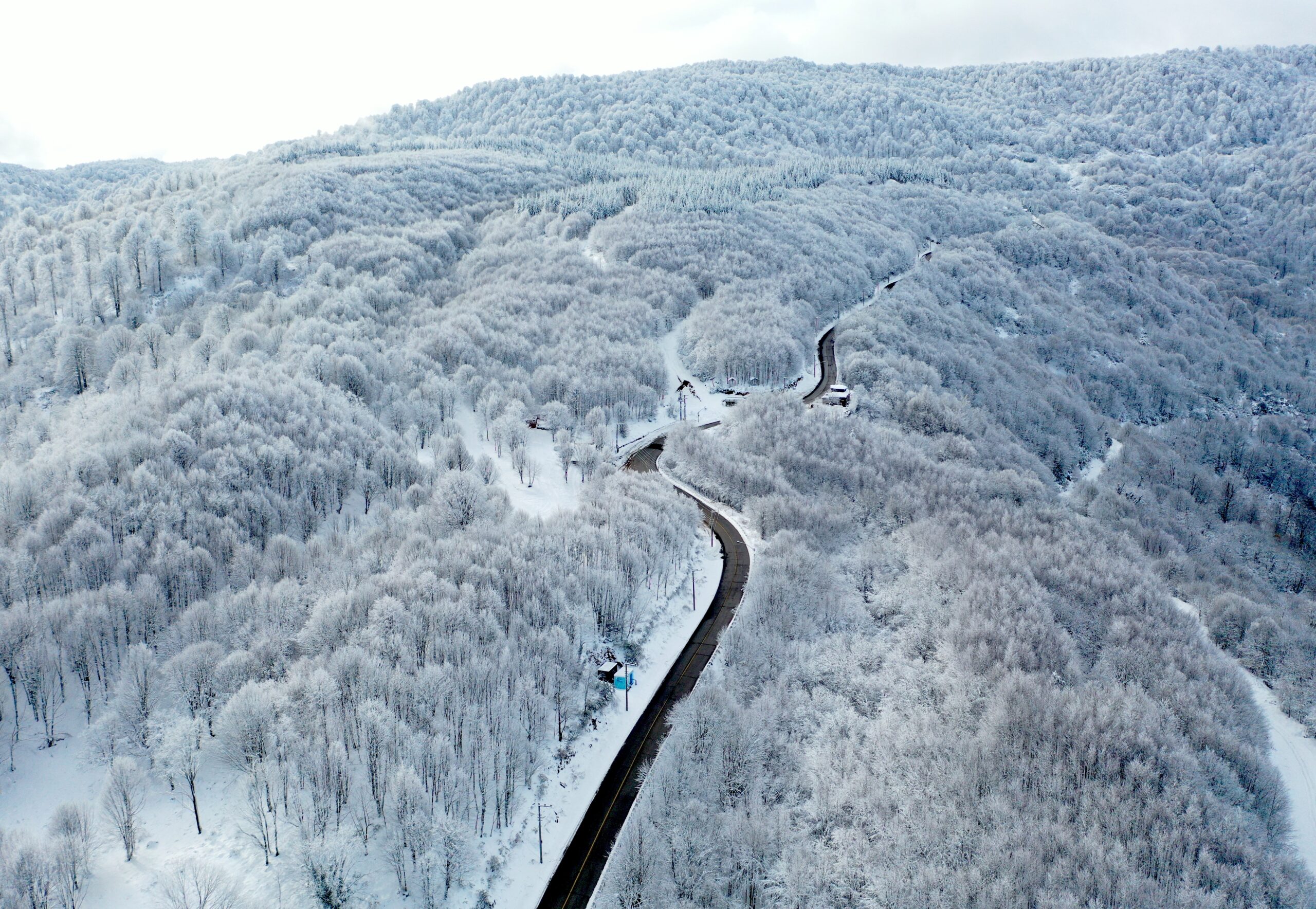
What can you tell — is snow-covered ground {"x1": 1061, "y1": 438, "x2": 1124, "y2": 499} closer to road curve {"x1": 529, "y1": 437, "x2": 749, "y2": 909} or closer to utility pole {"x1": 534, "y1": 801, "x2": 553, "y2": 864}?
road curve {"x1": 529, "y1": 437, "x2": 749, "y2": 909}

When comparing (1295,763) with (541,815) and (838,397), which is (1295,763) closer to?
(541,815)

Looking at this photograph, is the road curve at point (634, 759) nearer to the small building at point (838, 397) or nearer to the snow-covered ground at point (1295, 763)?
the snow-covered ground at point (1295, 763)

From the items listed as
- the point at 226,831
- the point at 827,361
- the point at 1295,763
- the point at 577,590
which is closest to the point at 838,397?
the point at 827,361

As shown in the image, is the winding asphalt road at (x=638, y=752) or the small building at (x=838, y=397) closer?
the winding asphalt road at (x=638, y=752)

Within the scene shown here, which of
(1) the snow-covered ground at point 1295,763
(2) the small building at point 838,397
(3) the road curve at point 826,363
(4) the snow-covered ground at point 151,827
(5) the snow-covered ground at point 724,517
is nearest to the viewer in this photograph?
(4) the snow-covered ground at point 151,827

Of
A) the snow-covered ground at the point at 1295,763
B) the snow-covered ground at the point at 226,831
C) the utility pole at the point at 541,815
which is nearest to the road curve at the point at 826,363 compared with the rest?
the snow-covered ground at the point at 1295,763

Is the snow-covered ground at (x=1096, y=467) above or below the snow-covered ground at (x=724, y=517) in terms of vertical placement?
below

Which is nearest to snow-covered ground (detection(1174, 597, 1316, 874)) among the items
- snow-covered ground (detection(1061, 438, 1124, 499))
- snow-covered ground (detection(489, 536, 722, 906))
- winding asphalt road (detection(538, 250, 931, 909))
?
winding asphalt road (detection(538, 250, 931, 909))
